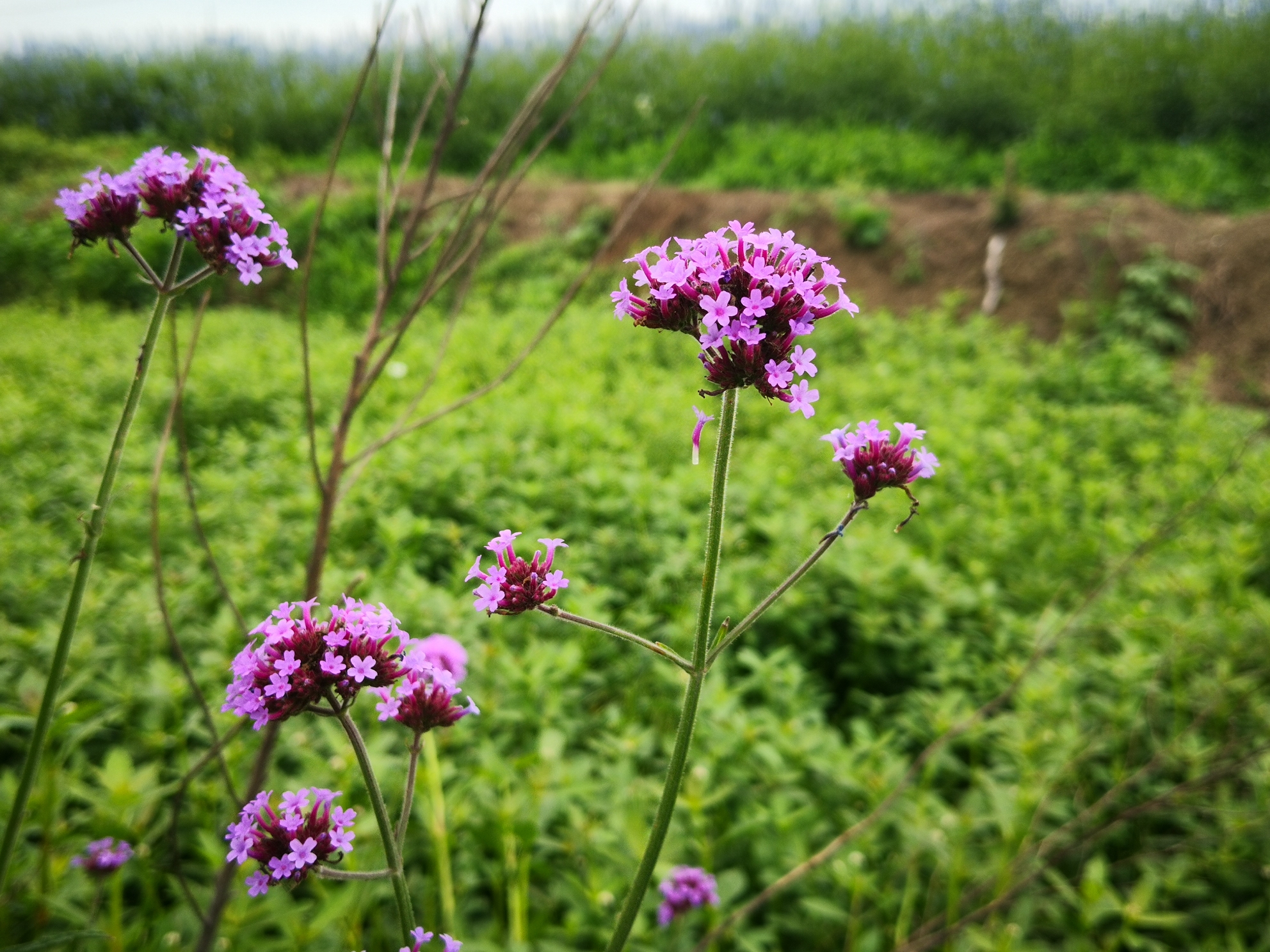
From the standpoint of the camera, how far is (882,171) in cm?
1173

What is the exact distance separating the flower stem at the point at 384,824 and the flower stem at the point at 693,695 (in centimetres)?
24

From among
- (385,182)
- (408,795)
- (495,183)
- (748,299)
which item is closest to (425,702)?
(408,795)

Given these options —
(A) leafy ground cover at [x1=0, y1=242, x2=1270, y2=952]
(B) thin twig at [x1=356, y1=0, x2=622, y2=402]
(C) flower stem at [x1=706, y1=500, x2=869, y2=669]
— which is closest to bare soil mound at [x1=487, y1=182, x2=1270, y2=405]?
(A) leafy ground cover at [x1=0, y1=242, x2=1270, y2=952]

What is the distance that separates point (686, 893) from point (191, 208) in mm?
1831

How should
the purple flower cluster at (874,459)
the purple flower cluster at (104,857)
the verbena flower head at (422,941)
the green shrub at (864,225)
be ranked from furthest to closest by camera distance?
the green shrub at (864,225) → the purple flower cluster at (104,857) → the purple flower cluster at (874,459) → the verbena flower head at (422,941)

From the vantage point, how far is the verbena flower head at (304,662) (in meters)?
0.87

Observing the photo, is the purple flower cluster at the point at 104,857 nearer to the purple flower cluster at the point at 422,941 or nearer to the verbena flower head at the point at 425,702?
the verbena flower head at the point at 425,702

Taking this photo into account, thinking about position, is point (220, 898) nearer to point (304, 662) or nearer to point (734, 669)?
point (304, 662)

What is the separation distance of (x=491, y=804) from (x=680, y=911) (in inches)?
23.3

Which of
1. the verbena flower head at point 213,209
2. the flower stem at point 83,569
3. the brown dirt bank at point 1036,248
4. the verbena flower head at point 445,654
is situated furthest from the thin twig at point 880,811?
the brown dirt bank at point 1036,248

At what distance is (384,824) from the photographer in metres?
0.86

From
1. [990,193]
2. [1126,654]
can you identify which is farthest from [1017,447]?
[990,193]

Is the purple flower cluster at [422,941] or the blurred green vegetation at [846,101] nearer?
the purple flower cluster at [422,941]

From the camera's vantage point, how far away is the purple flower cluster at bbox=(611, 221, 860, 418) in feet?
2.89
